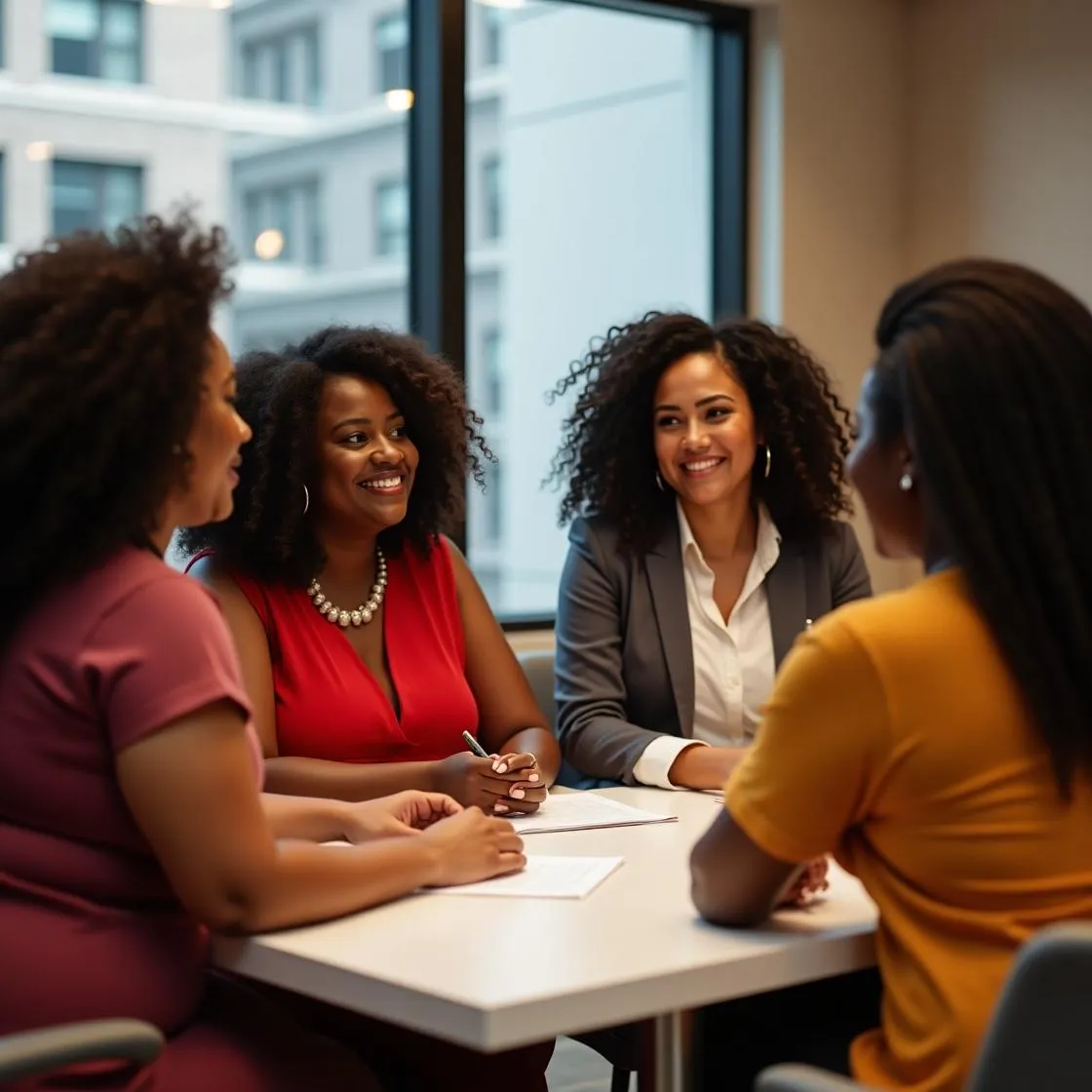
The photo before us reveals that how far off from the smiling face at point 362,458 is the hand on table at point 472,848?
0.83 m

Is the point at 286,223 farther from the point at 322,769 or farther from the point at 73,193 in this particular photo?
the point at 322,769

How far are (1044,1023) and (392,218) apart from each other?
3425 mm

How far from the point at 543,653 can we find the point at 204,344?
1.56 metres

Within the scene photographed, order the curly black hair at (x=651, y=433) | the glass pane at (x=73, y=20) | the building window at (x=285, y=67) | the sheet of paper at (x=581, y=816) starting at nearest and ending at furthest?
the sheet of paper at (x=581, y=816) < the curly black hair at (x=651, y=433) < the glass pane at (x=73, y=20) < the building window at (x=285, y=67)

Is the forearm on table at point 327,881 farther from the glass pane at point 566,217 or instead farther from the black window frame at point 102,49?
→ the glass pane at point 566,217

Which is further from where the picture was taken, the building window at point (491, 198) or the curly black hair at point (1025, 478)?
the building window at point (491, 198)

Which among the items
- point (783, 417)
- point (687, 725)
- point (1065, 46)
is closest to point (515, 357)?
point (1065, 46)

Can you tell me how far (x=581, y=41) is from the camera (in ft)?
16.0

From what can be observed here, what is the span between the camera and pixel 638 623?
2.81m

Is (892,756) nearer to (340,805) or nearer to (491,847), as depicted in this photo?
(491,847)

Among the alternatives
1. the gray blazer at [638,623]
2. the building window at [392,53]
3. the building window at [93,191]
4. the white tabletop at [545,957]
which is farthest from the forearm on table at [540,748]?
the building window at [392,53]

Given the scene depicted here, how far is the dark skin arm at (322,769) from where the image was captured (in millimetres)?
2221

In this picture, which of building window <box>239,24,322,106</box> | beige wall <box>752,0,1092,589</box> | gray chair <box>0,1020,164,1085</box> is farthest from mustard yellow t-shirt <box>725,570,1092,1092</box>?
beige wall <box>752,0,1092,589</box>

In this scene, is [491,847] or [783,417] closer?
[491,847]
